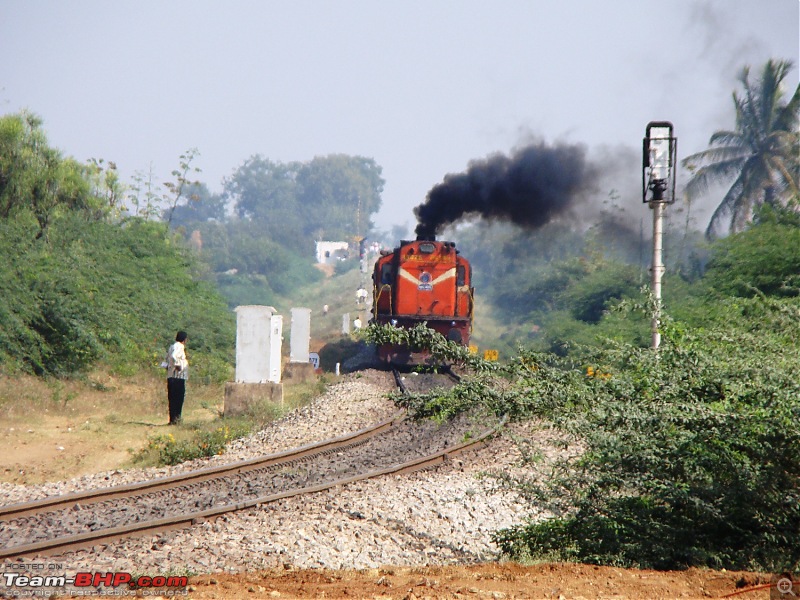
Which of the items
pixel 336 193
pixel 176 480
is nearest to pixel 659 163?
pixel 176 480

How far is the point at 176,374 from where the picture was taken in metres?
15.0

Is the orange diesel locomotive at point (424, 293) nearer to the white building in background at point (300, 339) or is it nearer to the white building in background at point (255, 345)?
the white building in background at point (300, 339)

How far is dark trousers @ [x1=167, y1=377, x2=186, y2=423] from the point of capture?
15.1 meters

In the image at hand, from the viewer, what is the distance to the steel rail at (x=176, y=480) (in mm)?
8906

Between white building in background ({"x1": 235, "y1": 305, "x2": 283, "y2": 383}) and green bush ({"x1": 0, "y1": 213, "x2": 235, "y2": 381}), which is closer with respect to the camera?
white building in background ({"x1": 235, "y1": 305, "x2": 283, "y2": 383})

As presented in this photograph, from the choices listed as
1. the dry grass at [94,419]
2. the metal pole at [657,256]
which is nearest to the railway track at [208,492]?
the dry grass at [94,419]

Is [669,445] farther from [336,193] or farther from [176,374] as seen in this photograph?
[336,193]

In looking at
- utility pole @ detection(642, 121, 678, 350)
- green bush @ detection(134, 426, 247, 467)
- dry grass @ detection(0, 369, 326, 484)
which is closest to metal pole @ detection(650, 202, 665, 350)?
utility pole @ detection(642, 121, 678, 350)

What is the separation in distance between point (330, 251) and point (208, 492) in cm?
Result: 11671

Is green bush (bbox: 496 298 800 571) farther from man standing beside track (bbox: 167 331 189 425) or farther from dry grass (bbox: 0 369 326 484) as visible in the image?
man standing beside track (bbox: 167 331 189 425)

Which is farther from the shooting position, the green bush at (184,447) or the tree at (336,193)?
the tree at (336,193)

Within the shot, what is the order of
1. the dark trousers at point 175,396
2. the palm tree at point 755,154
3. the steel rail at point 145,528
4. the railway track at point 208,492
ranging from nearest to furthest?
the steel rail at point 145,528 → the railway track at point 208,492 → the dark trousers at point 175,396 → the palm tree at point 755,154

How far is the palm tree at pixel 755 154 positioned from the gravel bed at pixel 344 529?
24.2 m

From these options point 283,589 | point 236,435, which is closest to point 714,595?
point 283,589
